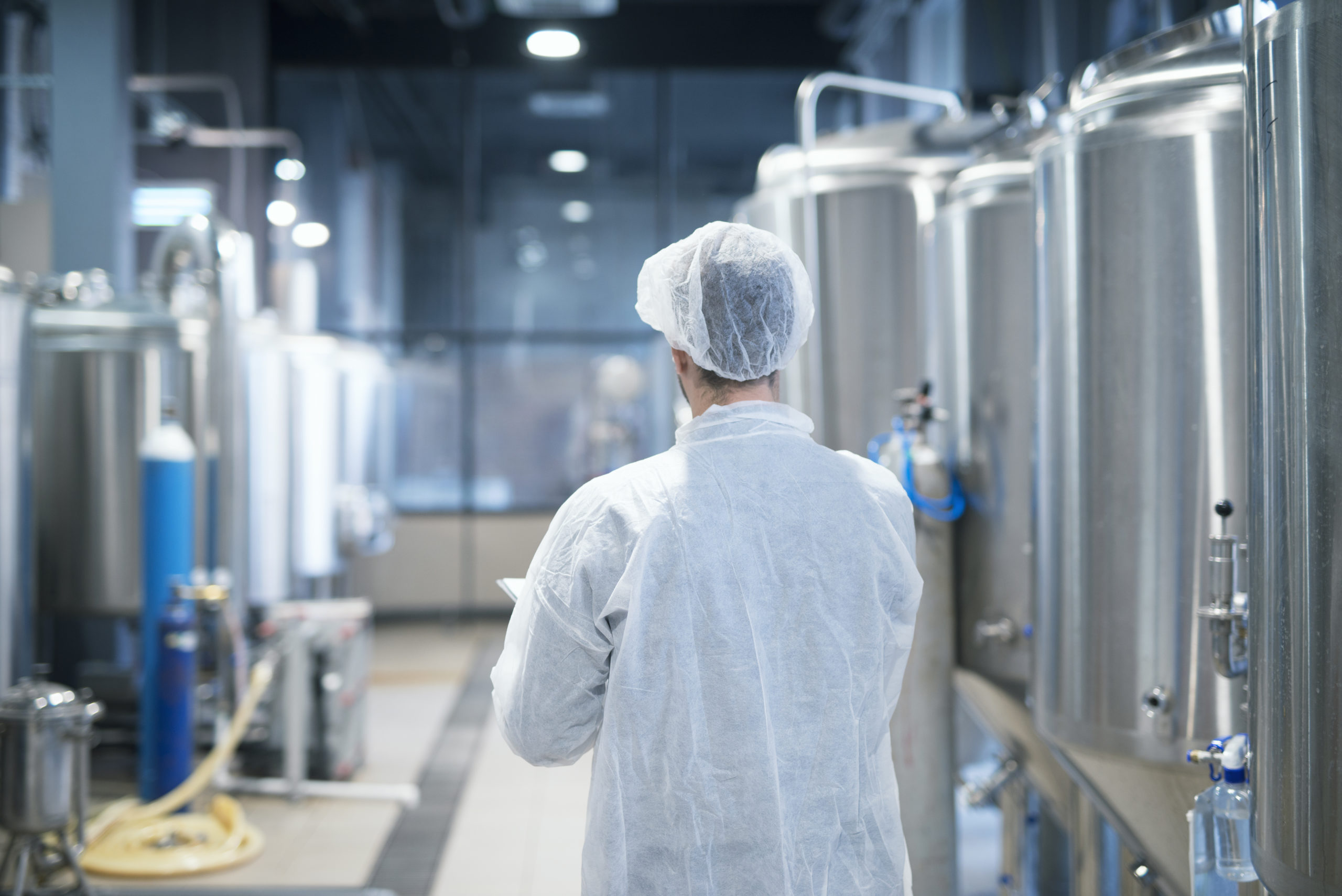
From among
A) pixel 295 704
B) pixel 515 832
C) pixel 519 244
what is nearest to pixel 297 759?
pixel 295 704

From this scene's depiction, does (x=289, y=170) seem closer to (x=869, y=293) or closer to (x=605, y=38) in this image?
(x=605, y=38)

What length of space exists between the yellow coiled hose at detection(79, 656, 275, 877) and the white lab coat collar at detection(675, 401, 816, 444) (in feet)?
8.16

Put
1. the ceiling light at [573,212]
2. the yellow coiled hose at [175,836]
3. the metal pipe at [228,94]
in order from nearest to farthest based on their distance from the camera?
1. the yellow coiled hose at [175,836]
2. the metal pipe at [228,94]
3. the ceiling light at [573,212]

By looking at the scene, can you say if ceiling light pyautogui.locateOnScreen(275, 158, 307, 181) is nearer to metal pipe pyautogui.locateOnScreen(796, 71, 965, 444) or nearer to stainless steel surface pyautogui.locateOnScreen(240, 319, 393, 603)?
stainless steel surface pyautogui.locateOnScreen(240, 319, 393, 603)

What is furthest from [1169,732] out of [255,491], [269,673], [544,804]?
[255,491]

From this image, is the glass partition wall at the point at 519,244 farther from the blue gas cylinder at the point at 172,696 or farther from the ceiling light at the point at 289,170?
the blue gas cylinder at the point at 172,696

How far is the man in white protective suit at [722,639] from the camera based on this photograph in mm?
1250

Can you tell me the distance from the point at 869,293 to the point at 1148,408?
3.77ft

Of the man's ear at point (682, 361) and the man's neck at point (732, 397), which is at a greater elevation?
the man's ear at point (682, 361)

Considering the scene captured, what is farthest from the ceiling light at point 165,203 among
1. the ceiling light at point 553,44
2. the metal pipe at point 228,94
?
the ceiling light at point 553,44

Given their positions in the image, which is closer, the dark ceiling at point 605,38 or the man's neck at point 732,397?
the man's neck at point 732,397

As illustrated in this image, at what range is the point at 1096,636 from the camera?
1752mm

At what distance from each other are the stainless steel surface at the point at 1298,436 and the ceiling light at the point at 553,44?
5298mm

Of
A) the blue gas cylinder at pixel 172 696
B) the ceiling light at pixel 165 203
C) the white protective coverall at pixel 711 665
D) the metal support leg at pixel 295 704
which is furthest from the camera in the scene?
the ceiling light at pixel 165 203
